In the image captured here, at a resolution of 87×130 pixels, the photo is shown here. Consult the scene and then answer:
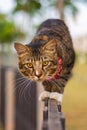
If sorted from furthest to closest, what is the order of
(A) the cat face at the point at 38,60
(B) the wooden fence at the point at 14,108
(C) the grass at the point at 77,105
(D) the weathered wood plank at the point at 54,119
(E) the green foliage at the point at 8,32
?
(E) the green foliage at the point at 8,32 < (C) the grass at the point at 77,105 < (B) the wooden fence at the point at 14,108 < (A) the cat face at the point at 38,60 < (D) the weathered wood plank at the point at 54,119

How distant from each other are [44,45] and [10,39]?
67.9ft

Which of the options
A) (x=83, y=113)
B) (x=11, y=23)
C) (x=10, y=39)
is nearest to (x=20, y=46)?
(x=83, y=113)

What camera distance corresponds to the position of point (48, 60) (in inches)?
92.0

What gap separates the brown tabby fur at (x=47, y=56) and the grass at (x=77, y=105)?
140 inches

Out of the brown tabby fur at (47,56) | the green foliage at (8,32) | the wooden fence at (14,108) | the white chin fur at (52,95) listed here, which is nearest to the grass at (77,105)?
the wooden fence at (14,108)

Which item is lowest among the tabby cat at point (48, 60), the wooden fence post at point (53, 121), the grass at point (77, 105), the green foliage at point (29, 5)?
the grass at point (77, 105)

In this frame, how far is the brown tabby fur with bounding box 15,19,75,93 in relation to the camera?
91.1 inches

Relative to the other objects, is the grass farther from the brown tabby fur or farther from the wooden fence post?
the wooden fence post

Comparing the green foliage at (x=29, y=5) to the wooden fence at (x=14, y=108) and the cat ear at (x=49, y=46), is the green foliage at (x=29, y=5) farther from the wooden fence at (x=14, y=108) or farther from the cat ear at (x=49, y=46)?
the cat ear at (x=49, y=46)

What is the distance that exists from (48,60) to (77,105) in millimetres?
6750

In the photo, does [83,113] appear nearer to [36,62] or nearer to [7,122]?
[7,122]

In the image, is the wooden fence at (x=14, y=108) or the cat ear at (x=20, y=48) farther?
the wooden fence at (x=14, y=108)

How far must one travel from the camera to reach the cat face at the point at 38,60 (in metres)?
2.30

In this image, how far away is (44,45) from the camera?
7.70 feet
